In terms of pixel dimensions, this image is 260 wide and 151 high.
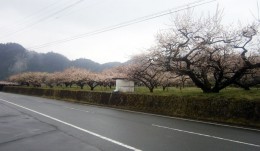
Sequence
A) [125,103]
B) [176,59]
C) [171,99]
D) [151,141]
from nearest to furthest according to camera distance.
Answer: [151,141] < [171,99] < [176,59] < [125,103]

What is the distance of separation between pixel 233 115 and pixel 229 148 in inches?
263

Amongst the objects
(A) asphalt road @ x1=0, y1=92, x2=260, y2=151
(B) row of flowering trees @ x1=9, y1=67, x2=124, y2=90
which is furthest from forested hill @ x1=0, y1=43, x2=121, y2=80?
(A) asphalt road @ x1=0, y1=92, x2=260, y2=151

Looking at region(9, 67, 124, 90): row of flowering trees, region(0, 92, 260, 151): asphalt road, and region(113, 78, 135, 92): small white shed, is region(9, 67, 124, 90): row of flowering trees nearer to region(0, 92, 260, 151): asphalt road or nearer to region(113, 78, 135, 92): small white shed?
region(113, 78, 135, 92): small white shed

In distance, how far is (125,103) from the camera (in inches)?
963

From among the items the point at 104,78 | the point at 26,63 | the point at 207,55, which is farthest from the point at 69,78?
the point at 26,63

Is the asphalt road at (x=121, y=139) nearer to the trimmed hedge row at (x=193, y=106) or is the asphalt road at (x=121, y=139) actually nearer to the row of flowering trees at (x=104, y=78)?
the trimmed hedge row at (x=193, y=106)

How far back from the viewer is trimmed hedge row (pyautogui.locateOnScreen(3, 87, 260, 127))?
14102mm

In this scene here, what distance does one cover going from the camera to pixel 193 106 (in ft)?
57.0

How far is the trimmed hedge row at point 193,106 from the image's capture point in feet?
46.3

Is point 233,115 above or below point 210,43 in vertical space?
below

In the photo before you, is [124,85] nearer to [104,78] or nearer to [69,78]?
[104,78]

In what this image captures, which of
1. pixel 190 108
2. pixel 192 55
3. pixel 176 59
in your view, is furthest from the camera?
pixel 192 55

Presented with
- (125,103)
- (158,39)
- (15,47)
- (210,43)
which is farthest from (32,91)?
(15,47)

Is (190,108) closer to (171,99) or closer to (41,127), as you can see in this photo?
(171,99)
